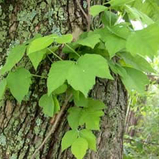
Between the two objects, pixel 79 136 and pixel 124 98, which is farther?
pixel 124 98

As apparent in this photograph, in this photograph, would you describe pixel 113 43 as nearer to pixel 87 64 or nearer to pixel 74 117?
pixel 87 64

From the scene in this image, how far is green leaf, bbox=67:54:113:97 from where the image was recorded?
0.66 m

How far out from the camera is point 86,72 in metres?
0.67

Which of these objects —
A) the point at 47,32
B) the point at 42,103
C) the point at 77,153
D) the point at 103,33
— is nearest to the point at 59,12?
the point at 47,32

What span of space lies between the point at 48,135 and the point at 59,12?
0.40 metres

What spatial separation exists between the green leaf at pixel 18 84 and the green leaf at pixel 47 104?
62 mm

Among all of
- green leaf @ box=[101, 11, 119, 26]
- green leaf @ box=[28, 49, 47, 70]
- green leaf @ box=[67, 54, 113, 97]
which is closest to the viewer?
green leaf @ box=[67, 54, 113, 97]

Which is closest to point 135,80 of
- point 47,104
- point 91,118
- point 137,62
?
point 137,62

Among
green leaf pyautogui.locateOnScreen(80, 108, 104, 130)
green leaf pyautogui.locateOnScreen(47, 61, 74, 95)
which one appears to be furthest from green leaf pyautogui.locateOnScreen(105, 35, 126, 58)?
green leaf pyautogui.locateOnScreen(80, 108, 104, 130)

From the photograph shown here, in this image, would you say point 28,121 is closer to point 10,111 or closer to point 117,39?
point 10,111

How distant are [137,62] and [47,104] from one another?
0.32 meters

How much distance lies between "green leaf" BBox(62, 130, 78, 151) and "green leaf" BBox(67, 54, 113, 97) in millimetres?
223

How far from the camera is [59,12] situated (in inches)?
36.2

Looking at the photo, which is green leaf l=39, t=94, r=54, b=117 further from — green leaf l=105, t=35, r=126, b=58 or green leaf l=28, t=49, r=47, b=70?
green leaf l=105, t=35, r=126, b=58
